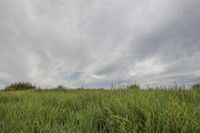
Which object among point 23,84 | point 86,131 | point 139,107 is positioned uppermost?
point 23,84

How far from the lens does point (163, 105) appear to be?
2.67 m

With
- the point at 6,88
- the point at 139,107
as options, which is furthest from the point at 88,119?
the point at 6,88

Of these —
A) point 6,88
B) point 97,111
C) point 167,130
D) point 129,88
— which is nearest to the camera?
point 167,130

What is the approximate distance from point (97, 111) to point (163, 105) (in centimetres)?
88

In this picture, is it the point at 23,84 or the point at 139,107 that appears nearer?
the point at 139,107

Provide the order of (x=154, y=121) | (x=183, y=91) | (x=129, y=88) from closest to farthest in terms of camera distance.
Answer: (x=154, y=121), (x=183, y=91), (x=129, y=88)

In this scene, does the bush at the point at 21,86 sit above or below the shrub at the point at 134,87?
above

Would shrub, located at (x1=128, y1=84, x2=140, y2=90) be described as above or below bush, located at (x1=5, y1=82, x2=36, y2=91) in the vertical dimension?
below

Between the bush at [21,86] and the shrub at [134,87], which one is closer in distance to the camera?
the shrub at [134,87]

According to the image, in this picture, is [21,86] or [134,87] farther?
[21,86]

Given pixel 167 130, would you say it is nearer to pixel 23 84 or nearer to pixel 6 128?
pixel 6 128

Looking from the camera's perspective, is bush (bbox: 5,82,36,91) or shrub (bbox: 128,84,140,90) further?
bush (bbox: 5,82,36,91)

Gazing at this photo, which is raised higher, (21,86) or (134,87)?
(21,86)

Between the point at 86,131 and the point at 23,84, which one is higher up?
the point at 23,84
